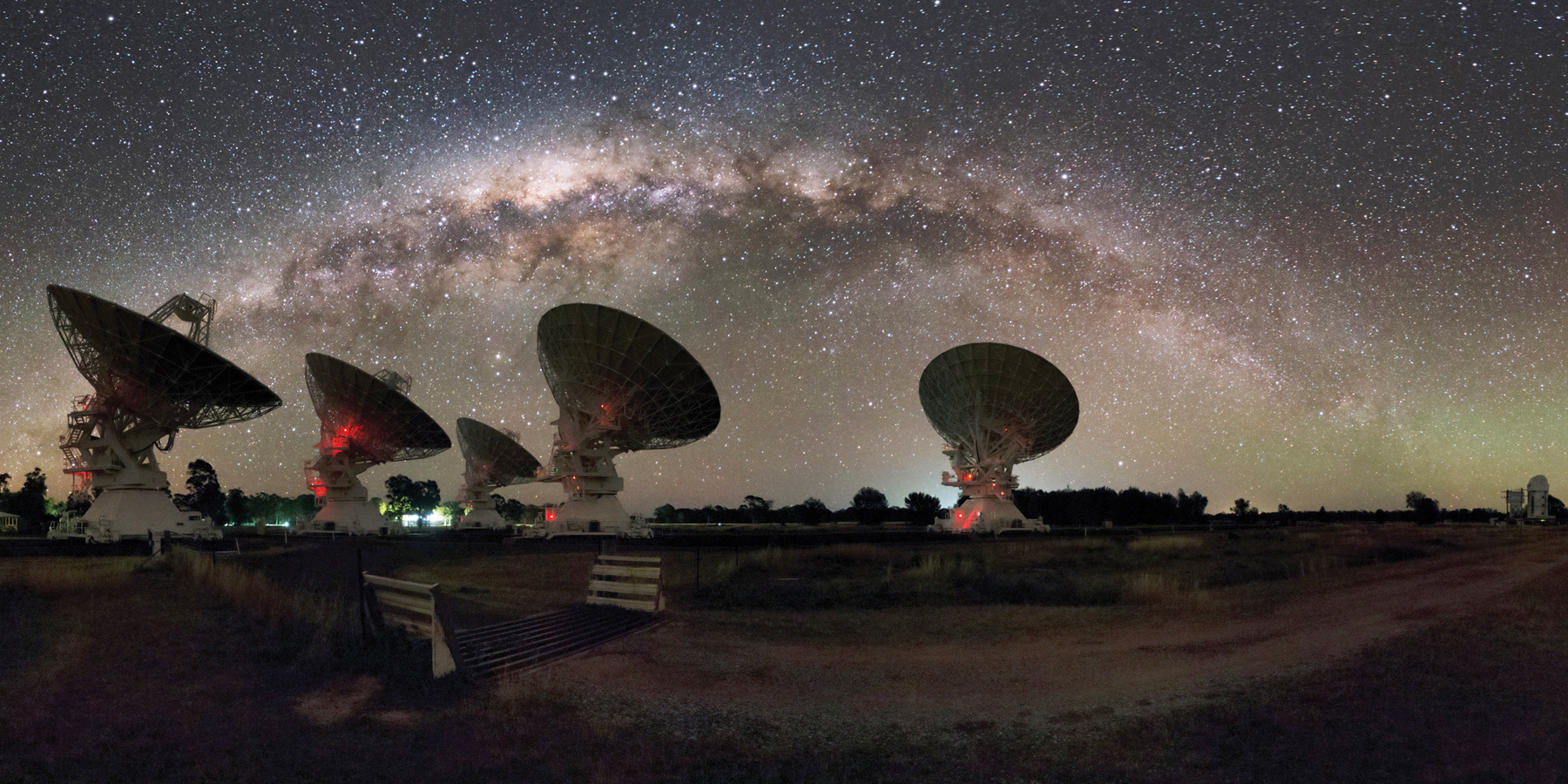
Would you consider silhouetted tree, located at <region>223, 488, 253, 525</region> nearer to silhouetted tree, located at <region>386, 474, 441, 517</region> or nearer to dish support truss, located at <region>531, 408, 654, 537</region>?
silhouetted tree, located at <region>386, 474, 441, 517</region>

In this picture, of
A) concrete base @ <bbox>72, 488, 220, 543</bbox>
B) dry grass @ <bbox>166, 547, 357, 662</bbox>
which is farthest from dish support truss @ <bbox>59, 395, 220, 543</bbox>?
dry grass @ <bbox>166, 547, 357, 662</bbox>

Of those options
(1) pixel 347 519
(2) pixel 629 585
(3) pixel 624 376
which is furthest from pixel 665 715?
(1) pixel 347 519

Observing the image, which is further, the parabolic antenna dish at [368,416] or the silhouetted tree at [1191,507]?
the silhouetted tree at [1191,507]

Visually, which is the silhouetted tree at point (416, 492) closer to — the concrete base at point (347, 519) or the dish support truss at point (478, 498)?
the dish support truss at point (478, 498)

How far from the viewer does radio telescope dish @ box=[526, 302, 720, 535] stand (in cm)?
4206

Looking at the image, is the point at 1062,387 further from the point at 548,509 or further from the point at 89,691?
the point at 89,691

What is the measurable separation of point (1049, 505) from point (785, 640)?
308 ft

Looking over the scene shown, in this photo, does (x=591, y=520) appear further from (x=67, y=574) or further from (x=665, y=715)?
(x=665, y=715)

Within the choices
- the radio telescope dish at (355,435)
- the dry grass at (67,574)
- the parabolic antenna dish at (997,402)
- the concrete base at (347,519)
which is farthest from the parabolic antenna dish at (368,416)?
the parabolic antenna dish at (997,402)

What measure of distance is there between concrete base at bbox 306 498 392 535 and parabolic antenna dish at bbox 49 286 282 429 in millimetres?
15110

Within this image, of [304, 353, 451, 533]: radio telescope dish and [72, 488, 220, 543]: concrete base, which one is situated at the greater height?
[304, 353, 451, 533]: radio telescope dish

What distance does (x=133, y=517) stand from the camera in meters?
41.2

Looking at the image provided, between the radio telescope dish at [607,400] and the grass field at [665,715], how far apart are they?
26.1 meters

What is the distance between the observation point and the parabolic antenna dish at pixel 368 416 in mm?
52125
